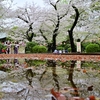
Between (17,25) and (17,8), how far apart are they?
2.57 metres

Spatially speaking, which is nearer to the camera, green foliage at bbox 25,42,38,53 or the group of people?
the group of people

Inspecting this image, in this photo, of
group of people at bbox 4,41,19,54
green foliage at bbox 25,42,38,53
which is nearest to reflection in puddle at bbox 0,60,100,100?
group of people at bbox 4,41,19,54

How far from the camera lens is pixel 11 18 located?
31031mm

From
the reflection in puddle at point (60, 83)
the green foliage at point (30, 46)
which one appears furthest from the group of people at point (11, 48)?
the reflection in puddle at point (60, 83)

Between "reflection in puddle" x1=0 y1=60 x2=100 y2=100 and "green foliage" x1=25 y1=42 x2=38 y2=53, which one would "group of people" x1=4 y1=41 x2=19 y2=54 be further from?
"reflection in puddle" x1=0 y1=60 x2=100 y2=100

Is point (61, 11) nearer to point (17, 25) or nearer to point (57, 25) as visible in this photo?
point (57, 25)

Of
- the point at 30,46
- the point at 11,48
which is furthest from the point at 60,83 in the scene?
the point at 30,46

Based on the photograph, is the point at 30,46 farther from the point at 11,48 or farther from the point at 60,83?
the point at 60,83

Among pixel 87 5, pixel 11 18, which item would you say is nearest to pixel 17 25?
pixel 11 18

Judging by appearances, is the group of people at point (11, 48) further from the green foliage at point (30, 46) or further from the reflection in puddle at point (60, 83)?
the reflection in puddle at point (60, 83)

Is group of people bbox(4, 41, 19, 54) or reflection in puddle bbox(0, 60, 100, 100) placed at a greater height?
group of people bbox(4, 41, 19, 54)

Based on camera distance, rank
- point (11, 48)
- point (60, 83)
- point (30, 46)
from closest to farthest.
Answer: point (60, 83) → point (11, 48) → point (30, 46)

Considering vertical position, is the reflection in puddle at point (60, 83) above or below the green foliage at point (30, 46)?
below

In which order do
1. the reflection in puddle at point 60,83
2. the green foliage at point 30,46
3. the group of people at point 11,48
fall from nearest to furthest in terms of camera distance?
the reflection in puddle at point 60,83 < the group of people at point 11,48 < the green foliage at point 30,46
